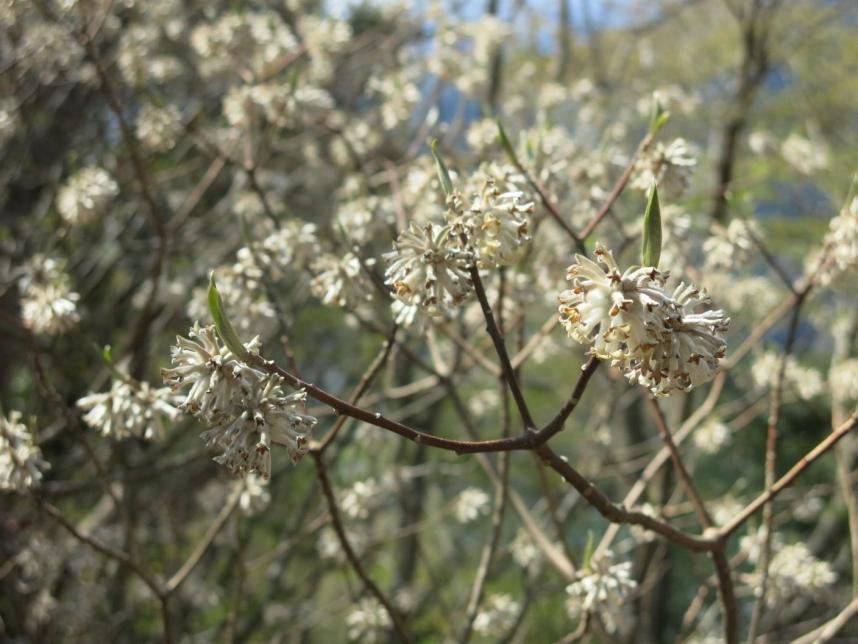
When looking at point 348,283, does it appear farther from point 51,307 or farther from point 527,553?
point 527,553

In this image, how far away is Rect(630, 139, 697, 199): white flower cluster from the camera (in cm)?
197

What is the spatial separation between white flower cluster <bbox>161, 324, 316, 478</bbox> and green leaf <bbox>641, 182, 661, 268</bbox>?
1.75 ft

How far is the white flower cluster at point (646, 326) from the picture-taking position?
3.22 feet

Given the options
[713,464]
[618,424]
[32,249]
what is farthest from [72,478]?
[713,464]

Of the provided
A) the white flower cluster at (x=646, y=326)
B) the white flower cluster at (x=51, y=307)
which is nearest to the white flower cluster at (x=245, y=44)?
the white flower cluster at (x=51, y=307)

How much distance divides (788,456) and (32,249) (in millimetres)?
7887

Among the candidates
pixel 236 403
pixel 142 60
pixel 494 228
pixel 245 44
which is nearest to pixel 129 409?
pixel 236 403

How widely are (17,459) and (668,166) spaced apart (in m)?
1.76

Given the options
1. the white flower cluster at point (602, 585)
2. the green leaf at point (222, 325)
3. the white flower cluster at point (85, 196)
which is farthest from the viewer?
the white flower cluster at point (85, 196)

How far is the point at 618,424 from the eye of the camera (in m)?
6.68

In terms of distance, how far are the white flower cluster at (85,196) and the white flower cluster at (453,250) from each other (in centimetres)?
182

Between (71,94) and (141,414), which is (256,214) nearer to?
(141,414)

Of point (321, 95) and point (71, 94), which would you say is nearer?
point (321, 95)

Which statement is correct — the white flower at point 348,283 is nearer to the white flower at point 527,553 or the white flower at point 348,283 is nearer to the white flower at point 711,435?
the white flower at point 527,553
